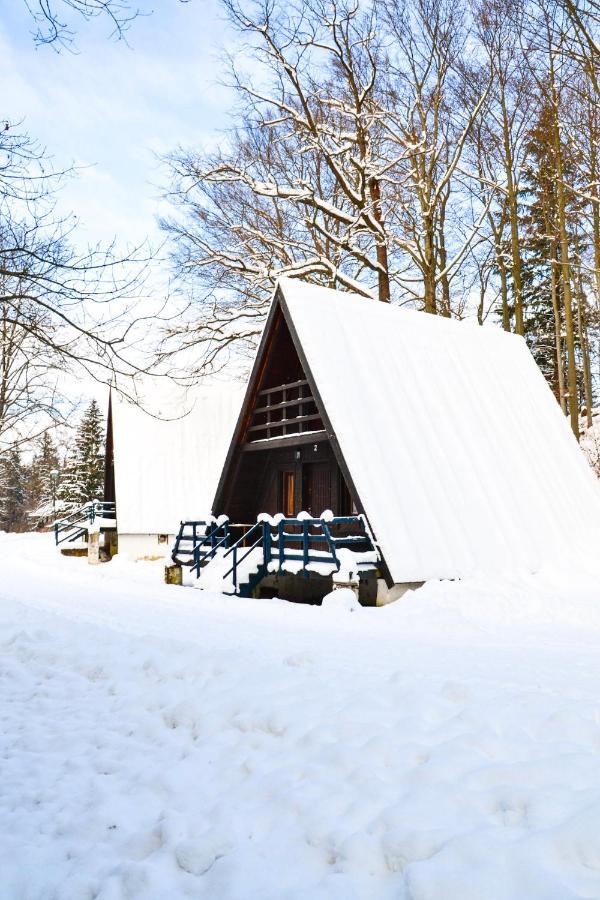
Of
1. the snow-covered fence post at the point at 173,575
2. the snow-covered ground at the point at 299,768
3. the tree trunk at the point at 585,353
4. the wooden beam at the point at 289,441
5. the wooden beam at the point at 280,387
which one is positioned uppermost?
the tree trunk at the point at 585,353

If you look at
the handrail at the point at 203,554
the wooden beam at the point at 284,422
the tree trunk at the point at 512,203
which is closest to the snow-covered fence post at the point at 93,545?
the handrail at the point at 203,554

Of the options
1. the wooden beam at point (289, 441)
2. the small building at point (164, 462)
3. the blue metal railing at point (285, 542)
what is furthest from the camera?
the small building at point (164, 462)

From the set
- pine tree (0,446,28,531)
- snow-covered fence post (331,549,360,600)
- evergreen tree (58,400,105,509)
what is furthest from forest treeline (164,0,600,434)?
pine tree (0,446,28,531)

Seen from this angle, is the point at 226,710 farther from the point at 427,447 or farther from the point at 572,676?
the point at 427,447

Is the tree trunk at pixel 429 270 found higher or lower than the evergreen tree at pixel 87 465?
higher

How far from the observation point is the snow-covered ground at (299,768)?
10.7 feet

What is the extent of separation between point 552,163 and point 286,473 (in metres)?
16.6

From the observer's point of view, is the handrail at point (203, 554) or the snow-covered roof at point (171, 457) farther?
the snow-covered roof at point (171, 457)

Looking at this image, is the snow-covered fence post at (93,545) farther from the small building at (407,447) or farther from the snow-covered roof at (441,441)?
the snow-covered roof at (441,441)

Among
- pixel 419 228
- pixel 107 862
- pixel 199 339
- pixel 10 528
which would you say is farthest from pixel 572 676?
pixel 10 528

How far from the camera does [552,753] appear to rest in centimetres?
409

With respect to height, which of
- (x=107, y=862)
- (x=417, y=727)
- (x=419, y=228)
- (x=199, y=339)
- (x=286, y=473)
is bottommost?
(x=107, y=862)

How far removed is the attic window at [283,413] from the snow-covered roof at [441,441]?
162 cm

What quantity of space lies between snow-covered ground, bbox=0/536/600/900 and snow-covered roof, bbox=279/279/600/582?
3.64m
